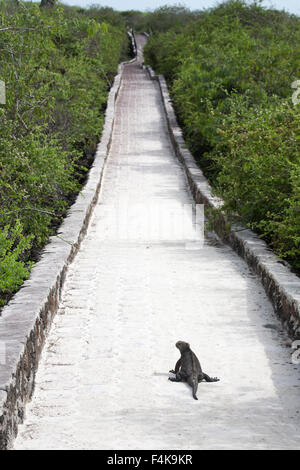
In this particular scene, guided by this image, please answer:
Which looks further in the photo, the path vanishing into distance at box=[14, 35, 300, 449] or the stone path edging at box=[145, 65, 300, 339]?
the stone path edging at box=[145, 65, 300, 339]

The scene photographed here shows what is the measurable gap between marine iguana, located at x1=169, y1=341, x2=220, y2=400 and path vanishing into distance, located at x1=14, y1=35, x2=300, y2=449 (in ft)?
0.17

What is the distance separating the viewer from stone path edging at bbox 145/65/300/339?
5578mm

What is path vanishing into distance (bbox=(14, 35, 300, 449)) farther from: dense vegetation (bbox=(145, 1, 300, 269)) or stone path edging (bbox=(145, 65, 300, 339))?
dense vegetation (bbox=(145, 1, 300, 269))

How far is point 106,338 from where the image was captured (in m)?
5.46

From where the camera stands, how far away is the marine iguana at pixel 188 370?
456 centimetres

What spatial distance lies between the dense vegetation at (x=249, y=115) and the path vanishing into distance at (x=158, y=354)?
0.64 meters

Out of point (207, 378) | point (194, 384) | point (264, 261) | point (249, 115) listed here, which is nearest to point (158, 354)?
point (207, 378)

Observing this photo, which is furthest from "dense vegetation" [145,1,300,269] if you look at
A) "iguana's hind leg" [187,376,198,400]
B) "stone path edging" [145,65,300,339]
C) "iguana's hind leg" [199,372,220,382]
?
"iguana's hind leg" [187,376,198,400]

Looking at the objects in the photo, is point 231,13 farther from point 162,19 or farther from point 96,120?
point 162,19

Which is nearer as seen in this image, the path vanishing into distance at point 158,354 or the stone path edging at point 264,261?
the path vanishing into distance at point 158,354

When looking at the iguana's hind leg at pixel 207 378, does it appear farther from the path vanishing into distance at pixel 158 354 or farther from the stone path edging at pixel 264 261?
the stone path edging at pixel 264 261

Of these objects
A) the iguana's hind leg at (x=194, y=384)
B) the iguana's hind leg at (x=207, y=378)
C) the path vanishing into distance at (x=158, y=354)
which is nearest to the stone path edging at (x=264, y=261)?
the path vanishing into distance at (x=158, y=354)

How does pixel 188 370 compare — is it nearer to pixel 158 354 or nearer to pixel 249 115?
pixel 158 354
